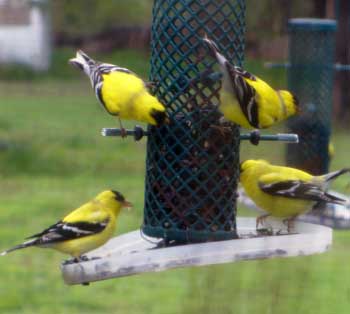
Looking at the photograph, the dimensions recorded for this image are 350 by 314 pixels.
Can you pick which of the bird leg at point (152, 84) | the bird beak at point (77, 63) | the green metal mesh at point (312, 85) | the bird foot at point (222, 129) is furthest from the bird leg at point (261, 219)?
the green metal mesh at point (312, 85)

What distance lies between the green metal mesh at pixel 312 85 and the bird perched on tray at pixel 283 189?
3.55 meters

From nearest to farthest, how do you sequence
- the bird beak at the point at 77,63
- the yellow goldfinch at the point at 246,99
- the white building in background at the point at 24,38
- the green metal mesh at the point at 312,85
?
1. the yellow goldfinch at the point at 246,99
2. the bird beak at the point at 77,63
3. the green metal mesh at the point at 312,85
4. the white building in background at the point at 24,38

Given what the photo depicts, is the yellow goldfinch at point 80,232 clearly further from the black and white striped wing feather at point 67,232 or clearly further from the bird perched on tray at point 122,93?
the bird perched on tray at point 122,93

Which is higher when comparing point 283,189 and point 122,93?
point 122,93

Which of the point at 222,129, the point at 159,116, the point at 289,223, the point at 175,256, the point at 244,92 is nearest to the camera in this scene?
the point at 175,256

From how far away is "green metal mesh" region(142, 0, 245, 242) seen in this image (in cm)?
362

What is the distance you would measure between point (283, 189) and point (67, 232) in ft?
3.12

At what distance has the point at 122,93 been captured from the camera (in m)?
3.85

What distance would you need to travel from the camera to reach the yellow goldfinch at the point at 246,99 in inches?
130

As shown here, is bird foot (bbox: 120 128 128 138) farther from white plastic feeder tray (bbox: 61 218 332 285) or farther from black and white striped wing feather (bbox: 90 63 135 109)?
white plastic feeder tray (bbox: 61 218 332 285)

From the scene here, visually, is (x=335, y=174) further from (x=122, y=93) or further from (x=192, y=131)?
(x=122, y=93)

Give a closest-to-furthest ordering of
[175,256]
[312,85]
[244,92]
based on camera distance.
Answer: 1. [175,256]
2. [244,92]
3. [312,85]

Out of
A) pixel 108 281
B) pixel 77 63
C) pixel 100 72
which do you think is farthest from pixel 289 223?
pixel 108 281

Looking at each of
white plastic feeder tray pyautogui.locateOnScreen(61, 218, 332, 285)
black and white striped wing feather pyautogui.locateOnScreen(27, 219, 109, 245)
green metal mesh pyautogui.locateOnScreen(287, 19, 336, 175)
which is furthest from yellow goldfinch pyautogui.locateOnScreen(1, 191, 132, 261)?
green metal mesh pyautogui.locateOnScreen(287, 19, 336, 175)
